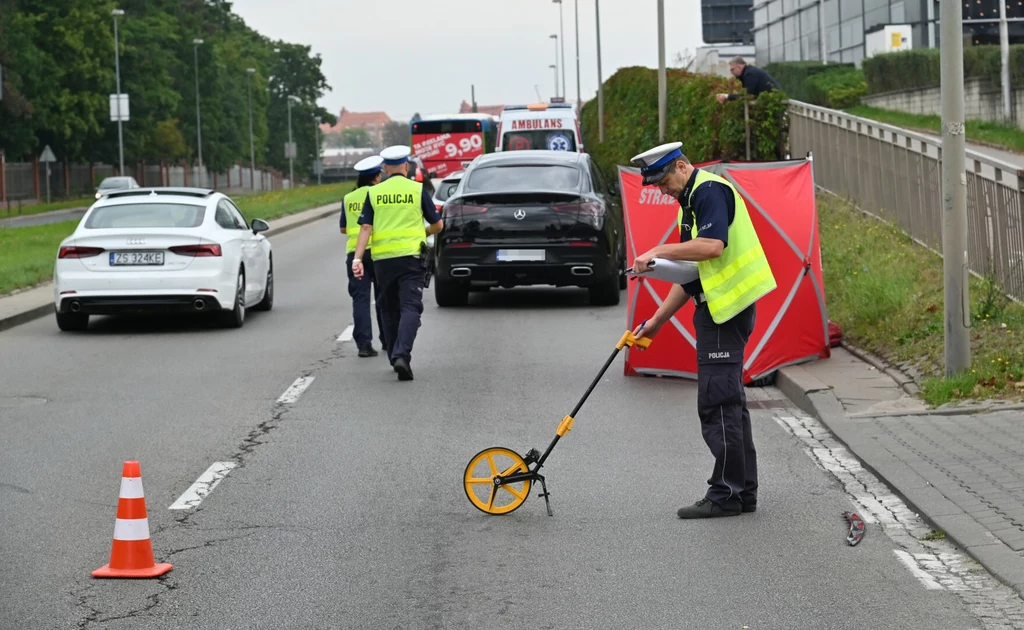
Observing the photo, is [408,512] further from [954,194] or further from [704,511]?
[954,194]

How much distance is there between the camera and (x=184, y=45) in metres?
105

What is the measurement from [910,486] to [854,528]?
83cm

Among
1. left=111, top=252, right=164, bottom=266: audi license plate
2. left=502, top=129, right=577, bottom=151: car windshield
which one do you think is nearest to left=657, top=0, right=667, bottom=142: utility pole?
left=502, top=129, right=577, bottom=151: car windshield

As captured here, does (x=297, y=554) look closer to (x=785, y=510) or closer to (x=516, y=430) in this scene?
(x=785, y=510)

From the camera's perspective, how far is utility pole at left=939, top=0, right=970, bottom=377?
418 inches

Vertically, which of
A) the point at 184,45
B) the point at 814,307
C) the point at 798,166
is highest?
the point at 184,45

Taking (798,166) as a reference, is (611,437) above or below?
below

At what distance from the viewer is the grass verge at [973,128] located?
1485 inches

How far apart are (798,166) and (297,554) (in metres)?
6.48

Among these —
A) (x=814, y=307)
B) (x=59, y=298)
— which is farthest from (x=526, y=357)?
(x=59, y=298)

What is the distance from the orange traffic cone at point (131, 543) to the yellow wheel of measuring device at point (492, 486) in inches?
68.9

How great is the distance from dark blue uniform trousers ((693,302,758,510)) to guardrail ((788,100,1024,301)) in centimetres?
622

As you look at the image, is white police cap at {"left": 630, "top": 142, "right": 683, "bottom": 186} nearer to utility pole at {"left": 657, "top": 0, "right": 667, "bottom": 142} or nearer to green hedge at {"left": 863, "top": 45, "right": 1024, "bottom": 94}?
utility pole at {"left": 657, "top": 0, "right": 667, "bottom": 142}

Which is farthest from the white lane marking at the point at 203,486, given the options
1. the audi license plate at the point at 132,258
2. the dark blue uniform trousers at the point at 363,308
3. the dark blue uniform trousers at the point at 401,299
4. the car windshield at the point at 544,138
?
the car windshield at the point at 544,138
